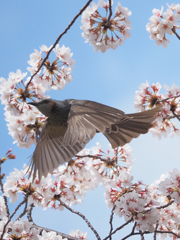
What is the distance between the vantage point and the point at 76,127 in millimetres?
2318

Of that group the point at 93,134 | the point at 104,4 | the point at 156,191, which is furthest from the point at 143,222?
the point at 104,4

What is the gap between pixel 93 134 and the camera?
222 centimetres

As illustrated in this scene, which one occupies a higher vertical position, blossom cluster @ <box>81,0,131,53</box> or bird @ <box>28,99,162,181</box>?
blossom cluster @ <box>81,0,131,53</box>

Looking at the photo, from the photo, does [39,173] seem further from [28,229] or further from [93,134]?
[93,134]

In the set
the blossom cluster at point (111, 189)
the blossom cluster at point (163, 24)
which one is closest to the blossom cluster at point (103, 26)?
the blossom cluster at point (163, 24)

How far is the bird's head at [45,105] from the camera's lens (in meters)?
2.89

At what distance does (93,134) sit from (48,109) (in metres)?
0.90

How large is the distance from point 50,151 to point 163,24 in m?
1.95

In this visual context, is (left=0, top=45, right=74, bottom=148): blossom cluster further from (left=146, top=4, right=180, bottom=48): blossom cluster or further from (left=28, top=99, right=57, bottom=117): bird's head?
(left=146, top=4, right=180, bottom=48): blossom cluster

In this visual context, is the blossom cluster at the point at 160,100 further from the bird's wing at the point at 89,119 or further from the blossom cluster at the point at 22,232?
the blossom cluster at the point at 22,232

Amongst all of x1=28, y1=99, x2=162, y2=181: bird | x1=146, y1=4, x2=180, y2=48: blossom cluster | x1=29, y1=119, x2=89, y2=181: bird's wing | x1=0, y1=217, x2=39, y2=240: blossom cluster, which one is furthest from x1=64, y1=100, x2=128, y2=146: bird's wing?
x1=146, y1=4, x2=180, y2=48: blossom cluster

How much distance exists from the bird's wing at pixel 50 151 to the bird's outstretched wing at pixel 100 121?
20.6 inches

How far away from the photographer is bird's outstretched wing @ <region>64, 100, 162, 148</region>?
87.0 inches

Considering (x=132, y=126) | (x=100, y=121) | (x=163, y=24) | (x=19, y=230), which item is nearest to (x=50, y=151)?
(x=19, y=230)
